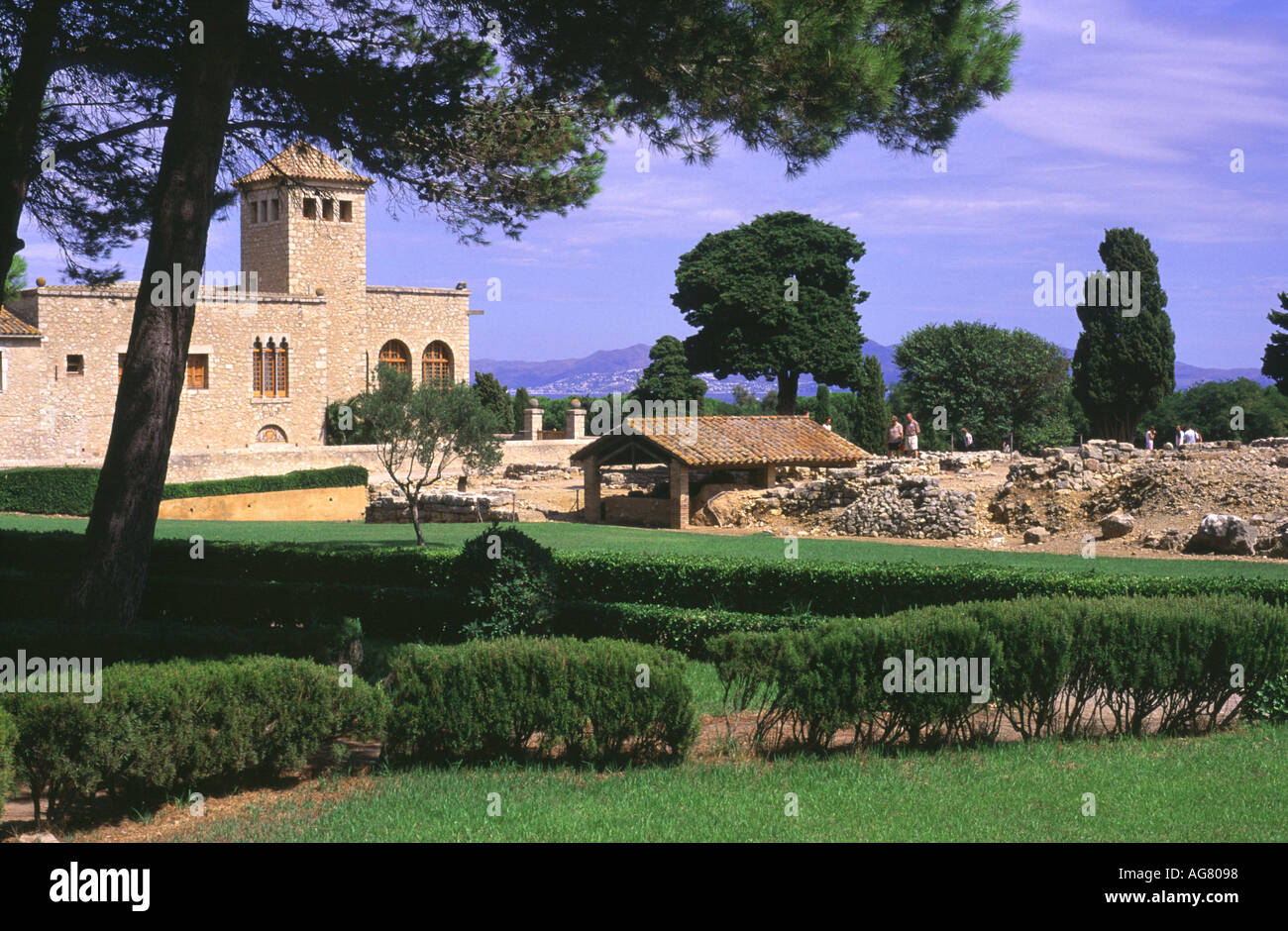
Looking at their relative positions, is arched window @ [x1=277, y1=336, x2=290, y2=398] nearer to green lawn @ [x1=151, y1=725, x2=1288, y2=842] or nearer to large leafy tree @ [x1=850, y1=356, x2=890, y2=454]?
large leafy tree @ [x1=850, y1=356, x2=890, y2=454]

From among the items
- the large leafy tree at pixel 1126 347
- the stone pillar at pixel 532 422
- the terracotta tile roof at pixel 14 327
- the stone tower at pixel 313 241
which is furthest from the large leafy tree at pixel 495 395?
the large leafy tree at pixel 1126 347

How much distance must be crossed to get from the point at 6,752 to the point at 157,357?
5.40 metres

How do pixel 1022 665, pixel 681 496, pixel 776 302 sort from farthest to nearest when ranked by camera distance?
1. pixel 776 302
2. pixel 681 496
3. pixel 1022 665

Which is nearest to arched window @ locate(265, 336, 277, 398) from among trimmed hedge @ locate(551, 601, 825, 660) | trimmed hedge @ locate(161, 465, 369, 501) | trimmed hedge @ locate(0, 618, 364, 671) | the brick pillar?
trimmed hedge @ locate(161, 465, 369, 501)

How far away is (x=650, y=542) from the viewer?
27.2m

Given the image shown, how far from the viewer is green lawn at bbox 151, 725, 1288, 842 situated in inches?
246

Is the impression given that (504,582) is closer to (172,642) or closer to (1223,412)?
(172,642)

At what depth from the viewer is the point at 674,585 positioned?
14.6 metres

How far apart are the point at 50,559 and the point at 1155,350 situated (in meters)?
49.5

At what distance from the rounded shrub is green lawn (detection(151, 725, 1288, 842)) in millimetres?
5165

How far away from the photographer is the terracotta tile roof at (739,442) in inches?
1283

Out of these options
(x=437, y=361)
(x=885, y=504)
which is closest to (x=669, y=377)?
(x=437, y=361)
